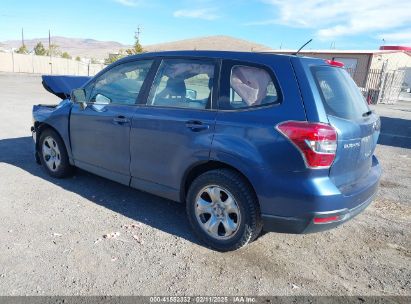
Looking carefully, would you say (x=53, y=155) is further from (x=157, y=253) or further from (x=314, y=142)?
(x=314, y=142)

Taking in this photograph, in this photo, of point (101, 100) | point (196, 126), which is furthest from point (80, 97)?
point (196, 126)

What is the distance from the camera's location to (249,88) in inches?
128

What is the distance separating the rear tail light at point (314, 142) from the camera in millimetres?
2809

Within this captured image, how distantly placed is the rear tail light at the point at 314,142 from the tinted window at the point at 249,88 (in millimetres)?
359

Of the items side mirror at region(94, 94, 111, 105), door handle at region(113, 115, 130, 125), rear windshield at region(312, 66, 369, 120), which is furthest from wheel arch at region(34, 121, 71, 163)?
rear windshield at region(312, 66, 369, 120)

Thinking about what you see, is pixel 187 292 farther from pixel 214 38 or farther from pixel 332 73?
pixel 214 38

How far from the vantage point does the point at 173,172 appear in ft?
12.1

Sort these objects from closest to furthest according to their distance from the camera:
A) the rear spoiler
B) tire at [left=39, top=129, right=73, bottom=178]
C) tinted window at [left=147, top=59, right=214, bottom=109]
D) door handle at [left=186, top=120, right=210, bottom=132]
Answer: door handle at [left=186, top=120, right=210, bottom=132], tinted window at [left=147, top=59, right=214, bottom=109], tire at [left=39, top=129, right=73, bottom=178], the rear spoiler

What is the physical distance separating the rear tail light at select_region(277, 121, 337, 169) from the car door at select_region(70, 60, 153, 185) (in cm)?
193

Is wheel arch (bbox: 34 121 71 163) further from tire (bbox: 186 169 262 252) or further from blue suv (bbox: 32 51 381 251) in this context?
tire (bbox: 186 169 262 252)

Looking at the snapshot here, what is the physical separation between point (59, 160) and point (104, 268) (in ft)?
8.14

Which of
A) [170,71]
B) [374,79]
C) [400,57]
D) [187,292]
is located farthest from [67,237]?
[400,57]

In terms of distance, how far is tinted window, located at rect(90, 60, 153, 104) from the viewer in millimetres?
4090

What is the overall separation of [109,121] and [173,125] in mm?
1017
